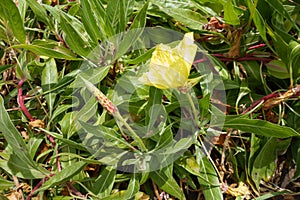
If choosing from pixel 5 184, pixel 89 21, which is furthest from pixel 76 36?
pixel 5 184

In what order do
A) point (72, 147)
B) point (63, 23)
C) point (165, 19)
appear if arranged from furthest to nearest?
point (165, 19), point (72, 147), point (63, 23)

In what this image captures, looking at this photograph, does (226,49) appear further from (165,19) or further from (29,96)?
(29,96)

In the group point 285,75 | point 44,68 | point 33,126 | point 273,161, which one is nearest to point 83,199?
point 33,126

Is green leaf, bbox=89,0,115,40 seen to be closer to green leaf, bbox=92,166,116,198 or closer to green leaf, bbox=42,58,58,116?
green leaf, bbox=42,58,58,116

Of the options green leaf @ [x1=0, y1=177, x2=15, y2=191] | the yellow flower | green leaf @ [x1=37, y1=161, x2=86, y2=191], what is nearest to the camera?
the yellow flower

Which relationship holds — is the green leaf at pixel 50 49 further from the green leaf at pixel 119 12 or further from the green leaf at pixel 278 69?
the green leaf at pixel 278 69

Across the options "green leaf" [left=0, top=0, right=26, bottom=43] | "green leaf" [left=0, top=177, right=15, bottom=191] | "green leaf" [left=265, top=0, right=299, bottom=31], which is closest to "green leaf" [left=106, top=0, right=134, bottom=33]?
"green leaf" [left=0, top=0, right=26, bottom=43]

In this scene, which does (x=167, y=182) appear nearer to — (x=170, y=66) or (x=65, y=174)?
(x=65, y=174)
